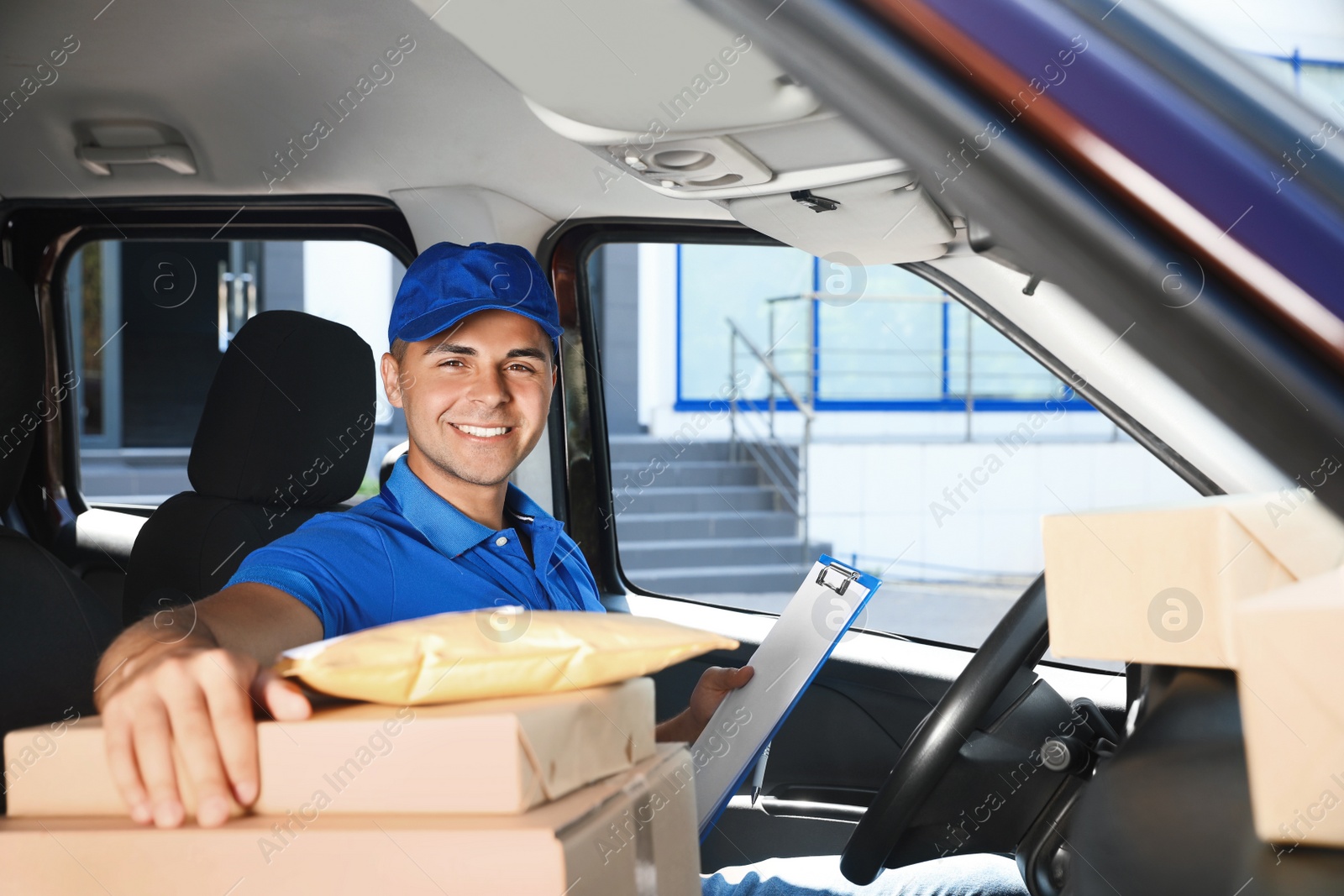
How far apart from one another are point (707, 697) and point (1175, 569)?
3.32ft

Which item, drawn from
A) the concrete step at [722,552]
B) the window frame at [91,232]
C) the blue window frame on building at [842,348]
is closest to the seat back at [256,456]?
the window frame at [91,232]

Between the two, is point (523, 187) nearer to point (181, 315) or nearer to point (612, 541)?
point (612, 541)

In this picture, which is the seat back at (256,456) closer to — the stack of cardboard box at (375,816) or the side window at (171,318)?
the stack of cardboard box at (375,816)

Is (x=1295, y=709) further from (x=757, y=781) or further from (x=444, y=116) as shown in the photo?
(x=444, y=116)

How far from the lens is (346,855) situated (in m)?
0.66

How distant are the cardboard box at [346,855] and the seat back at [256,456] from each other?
1.32 m

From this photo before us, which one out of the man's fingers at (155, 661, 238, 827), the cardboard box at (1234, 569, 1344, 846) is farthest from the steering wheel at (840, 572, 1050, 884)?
the man's fingers at (155, 661, 238, 827)

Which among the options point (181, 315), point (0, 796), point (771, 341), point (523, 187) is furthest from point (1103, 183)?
point (181, 315)

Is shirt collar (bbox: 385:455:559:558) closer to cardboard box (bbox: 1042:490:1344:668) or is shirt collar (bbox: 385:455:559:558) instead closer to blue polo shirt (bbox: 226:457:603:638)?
blue polo shirt (bbox: 226:457:603:638)

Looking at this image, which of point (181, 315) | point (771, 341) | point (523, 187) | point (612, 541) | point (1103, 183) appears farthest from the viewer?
point (181, 315)

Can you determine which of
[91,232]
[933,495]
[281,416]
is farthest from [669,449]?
[281,416]

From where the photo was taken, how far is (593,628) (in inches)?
31.6

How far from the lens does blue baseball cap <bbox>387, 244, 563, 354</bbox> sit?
169 centimetres

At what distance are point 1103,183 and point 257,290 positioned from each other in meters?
9.29
